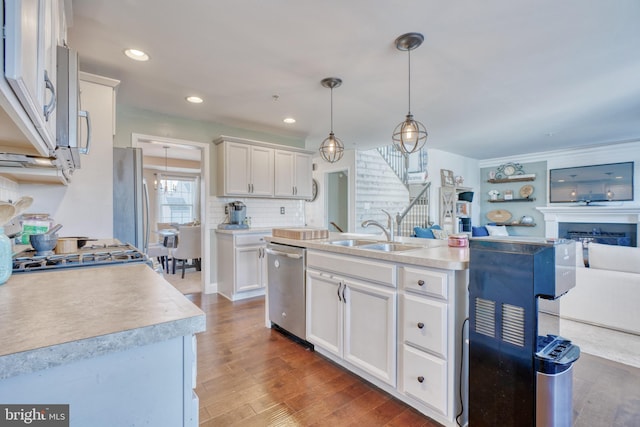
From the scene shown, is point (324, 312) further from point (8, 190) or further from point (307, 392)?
point (8, 190)

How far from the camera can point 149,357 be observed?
683 mm

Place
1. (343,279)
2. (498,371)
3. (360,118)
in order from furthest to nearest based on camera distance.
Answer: (360,118) < (343,279) < (498,371)

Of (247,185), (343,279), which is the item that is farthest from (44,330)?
(247,185)

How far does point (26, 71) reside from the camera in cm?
64

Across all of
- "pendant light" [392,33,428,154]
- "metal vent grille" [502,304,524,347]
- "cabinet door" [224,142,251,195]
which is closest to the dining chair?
"cabinet door" [224,142,251,195]

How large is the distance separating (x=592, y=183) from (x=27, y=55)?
8314mm

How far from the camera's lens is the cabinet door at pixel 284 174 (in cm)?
458

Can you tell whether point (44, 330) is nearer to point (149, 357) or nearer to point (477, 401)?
point (149, 357)

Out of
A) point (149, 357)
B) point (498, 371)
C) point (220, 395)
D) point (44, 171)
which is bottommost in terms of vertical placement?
point (220, 395)

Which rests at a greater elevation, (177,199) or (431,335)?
(177,199)

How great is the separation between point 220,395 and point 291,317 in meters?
0.86

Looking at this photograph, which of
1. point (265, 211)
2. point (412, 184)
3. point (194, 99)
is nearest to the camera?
point (194, 99)

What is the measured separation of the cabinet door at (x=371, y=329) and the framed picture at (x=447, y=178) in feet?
17.1

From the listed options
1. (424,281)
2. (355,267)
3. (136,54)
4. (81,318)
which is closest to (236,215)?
(136,54)
